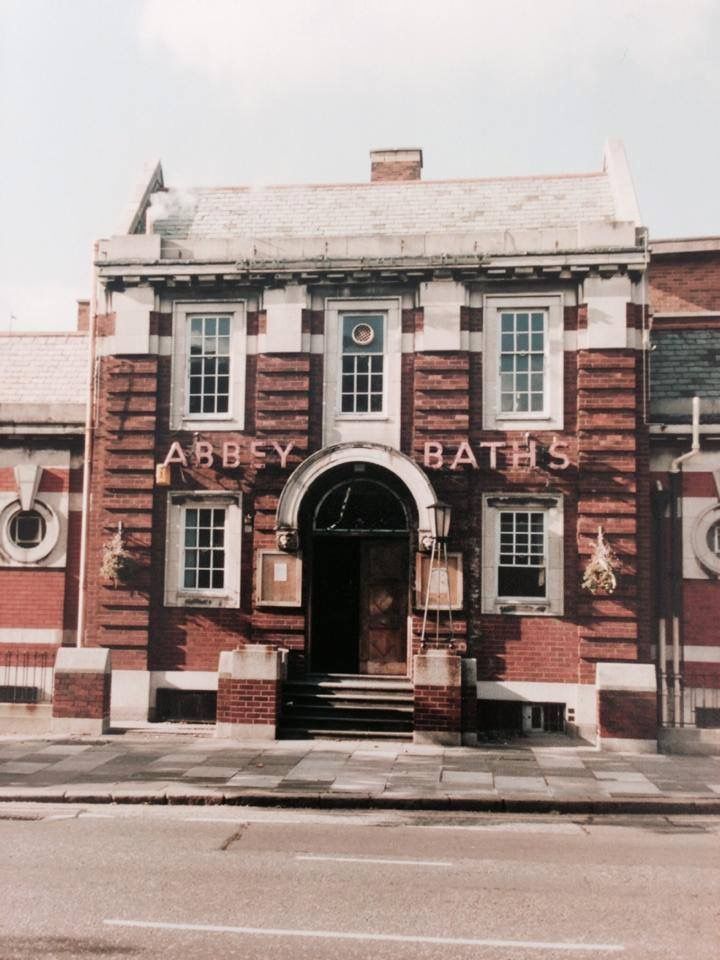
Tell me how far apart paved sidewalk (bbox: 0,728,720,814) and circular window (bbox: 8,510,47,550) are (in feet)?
13.8

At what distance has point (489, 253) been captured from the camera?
1744 centimetres

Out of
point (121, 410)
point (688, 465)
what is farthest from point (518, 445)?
point (121, 410)

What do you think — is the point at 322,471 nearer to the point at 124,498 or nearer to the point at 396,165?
the point at 124,498

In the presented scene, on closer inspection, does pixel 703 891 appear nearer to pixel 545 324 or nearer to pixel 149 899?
pixel 149 899

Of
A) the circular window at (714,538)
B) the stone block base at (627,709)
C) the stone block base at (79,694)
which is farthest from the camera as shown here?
the circular window at (714,538)

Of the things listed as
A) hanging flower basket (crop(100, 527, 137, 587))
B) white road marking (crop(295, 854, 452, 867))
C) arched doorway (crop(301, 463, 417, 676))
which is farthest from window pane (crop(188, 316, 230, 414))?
white road marking (crop(295, 854, 452, 867))

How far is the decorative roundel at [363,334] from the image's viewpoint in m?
17.9

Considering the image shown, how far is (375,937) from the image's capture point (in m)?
6.58

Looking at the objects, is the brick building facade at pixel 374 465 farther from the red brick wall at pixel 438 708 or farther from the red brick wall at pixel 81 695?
the red brick wall at pixel 81 695

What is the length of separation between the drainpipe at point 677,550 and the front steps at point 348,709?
186 inches

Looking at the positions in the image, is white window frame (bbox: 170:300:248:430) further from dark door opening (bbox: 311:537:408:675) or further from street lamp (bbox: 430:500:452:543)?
street lamp (bbox: 430:500:452:543)

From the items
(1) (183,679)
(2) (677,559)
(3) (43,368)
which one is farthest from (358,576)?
(3) (43,368)

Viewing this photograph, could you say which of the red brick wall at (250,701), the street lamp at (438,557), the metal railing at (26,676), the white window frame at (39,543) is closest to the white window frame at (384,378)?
the street lamp at (438,557)

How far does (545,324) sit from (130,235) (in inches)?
311
